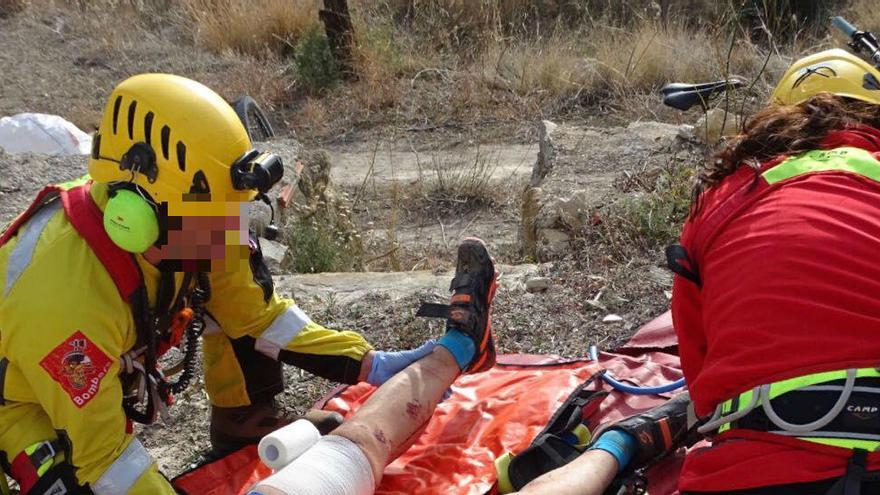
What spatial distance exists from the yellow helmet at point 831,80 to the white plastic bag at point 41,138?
553 cm

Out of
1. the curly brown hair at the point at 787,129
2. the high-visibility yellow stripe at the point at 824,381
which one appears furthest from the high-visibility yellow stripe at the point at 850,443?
the curly brown hair at the point at 787,129

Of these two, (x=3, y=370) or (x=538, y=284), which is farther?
(x=538, y=284)

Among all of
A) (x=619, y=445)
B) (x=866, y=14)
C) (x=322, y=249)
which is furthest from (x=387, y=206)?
(x=866, y=14)

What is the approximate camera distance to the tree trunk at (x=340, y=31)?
923cm

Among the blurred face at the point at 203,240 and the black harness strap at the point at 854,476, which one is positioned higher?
the blurred face at the point at 203,240

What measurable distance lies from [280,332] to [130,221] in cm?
81

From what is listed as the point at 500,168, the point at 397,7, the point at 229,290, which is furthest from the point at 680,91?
the point at 397,7

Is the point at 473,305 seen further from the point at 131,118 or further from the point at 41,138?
the point at 41,138

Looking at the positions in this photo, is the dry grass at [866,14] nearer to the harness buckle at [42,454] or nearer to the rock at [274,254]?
the rock at [274,254]

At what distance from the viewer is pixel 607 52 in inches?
347

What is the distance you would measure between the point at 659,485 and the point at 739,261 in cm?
101

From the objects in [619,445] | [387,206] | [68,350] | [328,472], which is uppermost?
[68,350]

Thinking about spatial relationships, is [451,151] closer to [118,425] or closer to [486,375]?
[486,375]

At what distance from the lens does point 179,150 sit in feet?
7.92
